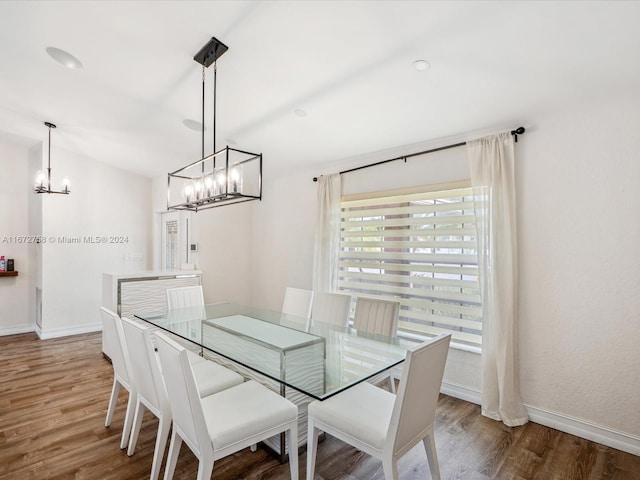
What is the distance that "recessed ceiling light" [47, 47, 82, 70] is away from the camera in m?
2.65

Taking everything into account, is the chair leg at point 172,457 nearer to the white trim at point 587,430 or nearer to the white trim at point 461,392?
the white trim at point 461,392

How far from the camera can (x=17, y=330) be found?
515cm

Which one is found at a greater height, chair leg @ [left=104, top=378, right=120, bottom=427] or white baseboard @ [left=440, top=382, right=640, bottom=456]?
chair leg @ [left=104, top=378, right=120, bottom=427]

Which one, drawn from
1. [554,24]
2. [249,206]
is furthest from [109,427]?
[554,24]

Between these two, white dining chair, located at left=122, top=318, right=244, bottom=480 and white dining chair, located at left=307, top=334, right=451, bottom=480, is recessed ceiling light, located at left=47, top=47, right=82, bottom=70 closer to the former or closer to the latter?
white dining chair, located at left=122, top=318, right=244, bottom=480

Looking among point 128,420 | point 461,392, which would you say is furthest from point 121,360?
point 461,392

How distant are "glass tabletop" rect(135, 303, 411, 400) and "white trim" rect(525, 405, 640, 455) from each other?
4.23 feet

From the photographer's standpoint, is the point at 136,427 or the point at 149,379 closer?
the point at 149,379

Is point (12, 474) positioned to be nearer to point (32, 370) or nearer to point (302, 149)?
point (32, 370)

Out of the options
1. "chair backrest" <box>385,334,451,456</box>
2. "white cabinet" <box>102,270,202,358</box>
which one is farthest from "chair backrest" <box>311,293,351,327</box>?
"white cabinet" <box>102,270,202,358</box>

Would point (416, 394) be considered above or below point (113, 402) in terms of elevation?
above

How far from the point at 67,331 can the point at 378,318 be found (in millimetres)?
4885

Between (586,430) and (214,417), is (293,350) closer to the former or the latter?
(214,417)

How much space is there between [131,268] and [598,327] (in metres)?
6.19
